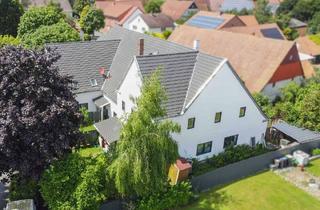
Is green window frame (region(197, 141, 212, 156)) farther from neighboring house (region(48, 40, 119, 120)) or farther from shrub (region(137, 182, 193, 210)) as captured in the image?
neighboring house (region(48, 40, 119, 120))

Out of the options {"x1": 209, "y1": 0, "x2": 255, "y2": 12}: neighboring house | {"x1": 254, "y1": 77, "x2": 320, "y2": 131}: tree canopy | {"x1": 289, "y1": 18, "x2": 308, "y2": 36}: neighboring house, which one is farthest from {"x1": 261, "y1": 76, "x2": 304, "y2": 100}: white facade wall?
{"x1": 209, "y1": 0, "x2": 255, "y2": 12}: neighboring house

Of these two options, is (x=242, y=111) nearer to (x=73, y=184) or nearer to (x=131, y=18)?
(x=73, y=184)

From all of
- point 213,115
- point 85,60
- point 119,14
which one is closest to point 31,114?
point 213,115

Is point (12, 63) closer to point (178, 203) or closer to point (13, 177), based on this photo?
point (13, 177)

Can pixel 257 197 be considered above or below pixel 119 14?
below

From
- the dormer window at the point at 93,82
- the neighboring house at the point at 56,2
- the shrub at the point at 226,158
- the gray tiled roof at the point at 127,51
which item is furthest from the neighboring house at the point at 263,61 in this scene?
the neighboring house at the point at 56,2

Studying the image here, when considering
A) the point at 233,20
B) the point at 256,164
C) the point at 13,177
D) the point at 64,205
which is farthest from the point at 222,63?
the point at 233,20
